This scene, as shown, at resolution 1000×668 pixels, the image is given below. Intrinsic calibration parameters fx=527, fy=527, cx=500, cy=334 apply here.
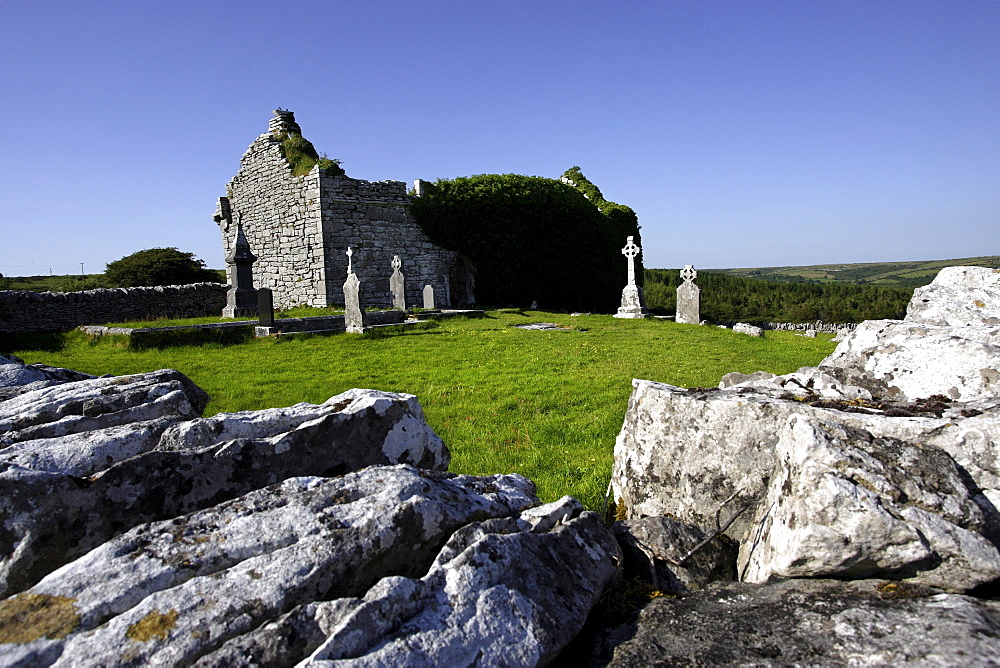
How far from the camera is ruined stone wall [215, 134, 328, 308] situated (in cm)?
2177

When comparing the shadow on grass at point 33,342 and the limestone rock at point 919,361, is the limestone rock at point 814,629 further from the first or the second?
the shadow on grass at point 33,342

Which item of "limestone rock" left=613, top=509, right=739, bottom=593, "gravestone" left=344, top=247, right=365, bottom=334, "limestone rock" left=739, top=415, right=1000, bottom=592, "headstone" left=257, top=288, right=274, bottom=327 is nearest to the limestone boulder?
"limestone rock" left=739, top=415, right=1000, bottom=592

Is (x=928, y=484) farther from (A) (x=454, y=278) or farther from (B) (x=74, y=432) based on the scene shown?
(A) (x=454, y=278)

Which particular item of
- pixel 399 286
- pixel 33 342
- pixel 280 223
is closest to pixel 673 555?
pixel 33 342

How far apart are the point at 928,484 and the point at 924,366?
1.31 metres

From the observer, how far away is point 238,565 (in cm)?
175

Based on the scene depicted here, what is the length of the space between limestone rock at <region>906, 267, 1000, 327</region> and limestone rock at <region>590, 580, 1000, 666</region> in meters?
3.07

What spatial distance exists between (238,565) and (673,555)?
1.88 m

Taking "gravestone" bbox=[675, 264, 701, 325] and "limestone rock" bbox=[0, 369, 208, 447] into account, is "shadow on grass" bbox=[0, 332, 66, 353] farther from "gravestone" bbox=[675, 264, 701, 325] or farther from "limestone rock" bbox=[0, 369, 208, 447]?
"gravestone" bbox=[675, 264, 701, 325]

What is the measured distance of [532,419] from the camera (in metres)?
6.21

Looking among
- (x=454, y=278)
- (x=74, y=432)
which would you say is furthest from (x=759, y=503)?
(x=454, y=278)

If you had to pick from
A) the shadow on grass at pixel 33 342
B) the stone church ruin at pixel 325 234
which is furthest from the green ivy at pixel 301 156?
the shadow on grass at pixel 33 342

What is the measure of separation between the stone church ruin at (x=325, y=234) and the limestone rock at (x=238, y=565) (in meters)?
20.5

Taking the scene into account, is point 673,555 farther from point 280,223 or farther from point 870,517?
point 280,223
